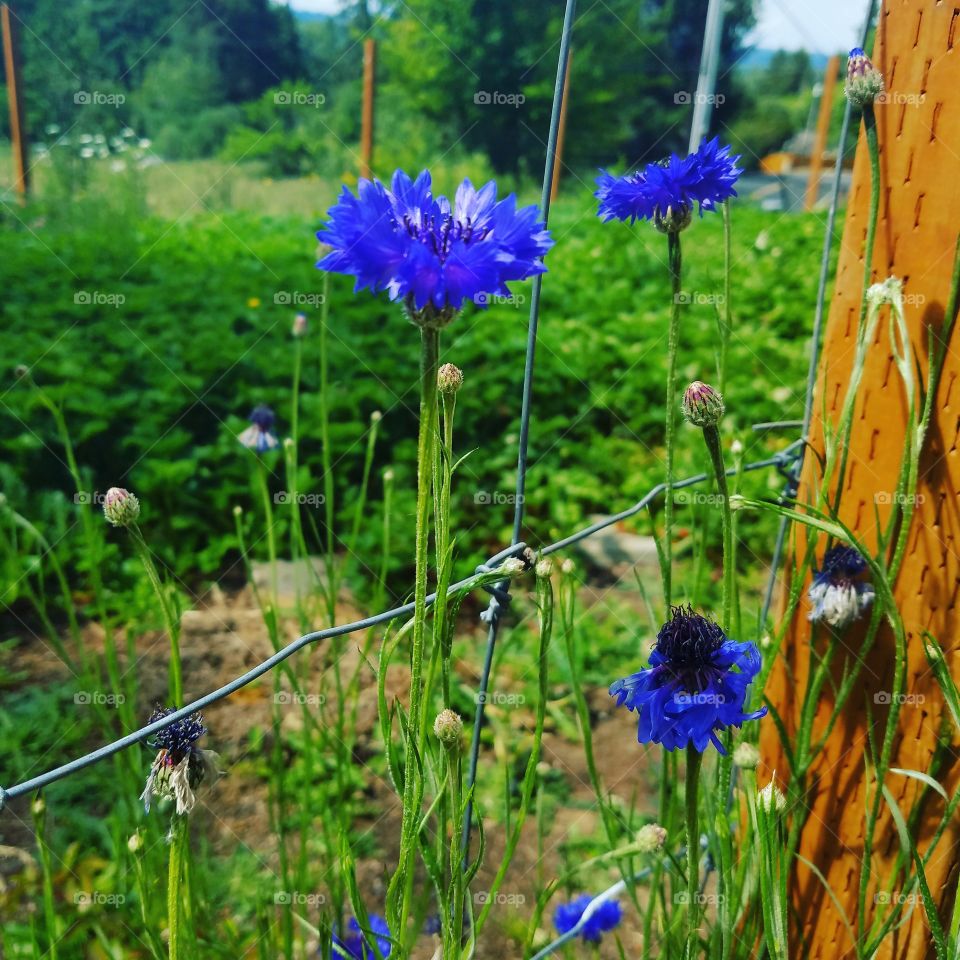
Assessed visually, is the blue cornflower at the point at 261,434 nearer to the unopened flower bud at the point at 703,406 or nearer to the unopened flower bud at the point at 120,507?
the unopened flower bud at the point at 120,507

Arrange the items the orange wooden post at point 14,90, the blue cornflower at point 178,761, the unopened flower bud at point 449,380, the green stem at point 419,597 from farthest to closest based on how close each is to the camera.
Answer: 1. the orange wooden post at point 14,90
2. the blue cornflower at point 178,761
3. the unopened flower bud at point 449,380
4. the green stem at point 419,597

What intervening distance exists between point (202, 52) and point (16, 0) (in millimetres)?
5022

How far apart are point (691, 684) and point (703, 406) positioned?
23 centimetres

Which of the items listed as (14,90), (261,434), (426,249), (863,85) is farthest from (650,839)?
(14,90)

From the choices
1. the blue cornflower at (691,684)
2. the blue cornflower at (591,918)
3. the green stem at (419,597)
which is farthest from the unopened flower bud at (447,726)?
the blue cornflower at (591,918)

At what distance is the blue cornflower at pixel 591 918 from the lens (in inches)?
A: 47.1

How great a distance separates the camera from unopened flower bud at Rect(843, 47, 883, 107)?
0.84 metres

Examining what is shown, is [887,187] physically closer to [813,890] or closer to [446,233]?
[446,233]

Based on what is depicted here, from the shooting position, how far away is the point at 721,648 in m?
0.71

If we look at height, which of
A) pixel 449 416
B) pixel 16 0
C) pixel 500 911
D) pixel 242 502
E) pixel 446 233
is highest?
pixel 16 0

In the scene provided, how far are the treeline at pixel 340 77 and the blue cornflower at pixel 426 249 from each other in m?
7.52

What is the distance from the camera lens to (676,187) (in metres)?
0.86

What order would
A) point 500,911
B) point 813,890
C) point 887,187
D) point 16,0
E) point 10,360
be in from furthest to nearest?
point 16,0 → point 10,360 → point 500,911 → point 813,890 → point 887,187

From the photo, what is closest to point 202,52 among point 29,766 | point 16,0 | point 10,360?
point 16,0
